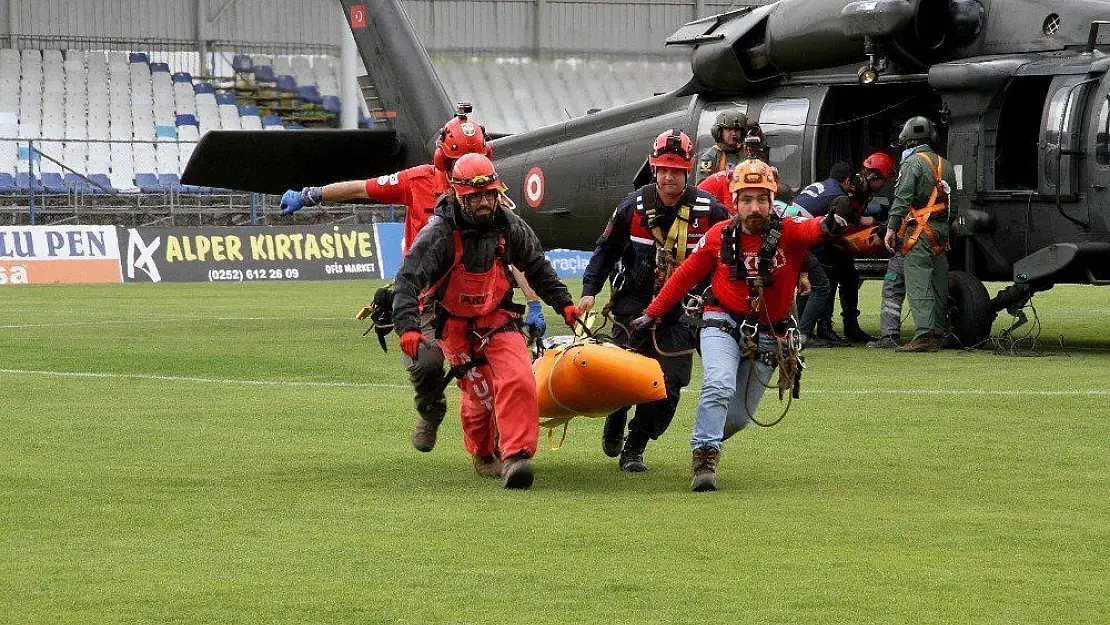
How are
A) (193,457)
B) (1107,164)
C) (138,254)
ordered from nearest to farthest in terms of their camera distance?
(193,457)
(1107,164)
(138,254)

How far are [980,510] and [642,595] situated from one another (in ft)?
7.93

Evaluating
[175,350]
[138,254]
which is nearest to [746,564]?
[175,350]

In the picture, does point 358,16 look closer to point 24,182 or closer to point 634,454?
point 634,454

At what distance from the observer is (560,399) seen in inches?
353

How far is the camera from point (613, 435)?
32.0ft

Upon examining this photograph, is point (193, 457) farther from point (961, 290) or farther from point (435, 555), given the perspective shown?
point (961, 290)

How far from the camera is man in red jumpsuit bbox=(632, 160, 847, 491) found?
28.3 ft

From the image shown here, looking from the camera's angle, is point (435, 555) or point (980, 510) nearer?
point (435, 555)

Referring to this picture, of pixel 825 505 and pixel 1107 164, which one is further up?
pixel 1107 164

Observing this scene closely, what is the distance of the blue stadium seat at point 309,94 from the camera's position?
1924 inches

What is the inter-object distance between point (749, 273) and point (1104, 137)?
7945 mm

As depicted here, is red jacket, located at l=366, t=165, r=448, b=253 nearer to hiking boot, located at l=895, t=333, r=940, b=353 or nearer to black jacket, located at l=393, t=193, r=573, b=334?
black jacket, located at l=393, t=193, r=573, b=334

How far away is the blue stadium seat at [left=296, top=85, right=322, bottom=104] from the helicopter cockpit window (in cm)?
3232

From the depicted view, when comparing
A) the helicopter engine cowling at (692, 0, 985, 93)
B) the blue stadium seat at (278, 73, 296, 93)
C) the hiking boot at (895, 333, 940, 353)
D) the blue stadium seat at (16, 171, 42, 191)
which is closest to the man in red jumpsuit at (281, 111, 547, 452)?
the helicopter engine cowling at (692, 0, 985, 93)
